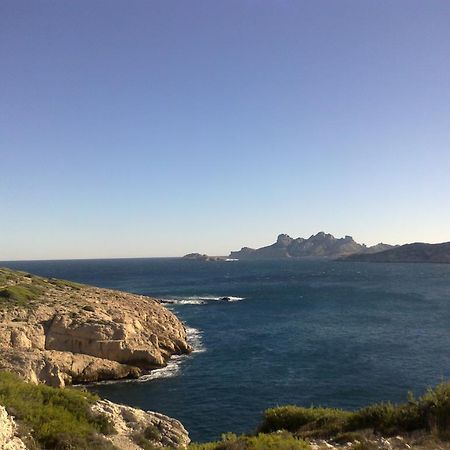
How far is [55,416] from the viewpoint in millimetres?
14445

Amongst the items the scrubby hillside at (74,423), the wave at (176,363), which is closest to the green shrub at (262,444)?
the scrubby hillside at (74,423)

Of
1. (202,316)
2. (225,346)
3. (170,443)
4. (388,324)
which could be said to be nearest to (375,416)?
(170,443)

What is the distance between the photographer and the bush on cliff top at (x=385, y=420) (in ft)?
48.4

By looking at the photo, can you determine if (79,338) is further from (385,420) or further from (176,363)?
(385,420)

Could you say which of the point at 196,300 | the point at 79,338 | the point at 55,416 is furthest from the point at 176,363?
the point at 196,300

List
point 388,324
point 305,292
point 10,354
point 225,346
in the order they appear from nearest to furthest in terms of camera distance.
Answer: point 10,354 < point 225,346 < point 388,324 < point 305,292

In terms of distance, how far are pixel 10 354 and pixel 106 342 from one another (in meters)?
12.4

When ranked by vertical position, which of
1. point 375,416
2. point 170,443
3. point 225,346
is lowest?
point 225,346

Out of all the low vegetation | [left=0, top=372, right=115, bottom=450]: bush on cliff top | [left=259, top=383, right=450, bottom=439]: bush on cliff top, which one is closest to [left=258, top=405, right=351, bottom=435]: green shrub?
[left=259, top=383, right=450, bottom=439]: bush on cliff top

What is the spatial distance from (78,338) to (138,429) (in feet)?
88.8

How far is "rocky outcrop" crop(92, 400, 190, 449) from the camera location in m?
15.6

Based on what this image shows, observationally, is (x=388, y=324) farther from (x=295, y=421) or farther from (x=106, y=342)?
(x=295, y=421)

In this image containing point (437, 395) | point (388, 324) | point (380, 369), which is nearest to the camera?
point (437, 395)

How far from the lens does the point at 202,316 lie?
7300cm
